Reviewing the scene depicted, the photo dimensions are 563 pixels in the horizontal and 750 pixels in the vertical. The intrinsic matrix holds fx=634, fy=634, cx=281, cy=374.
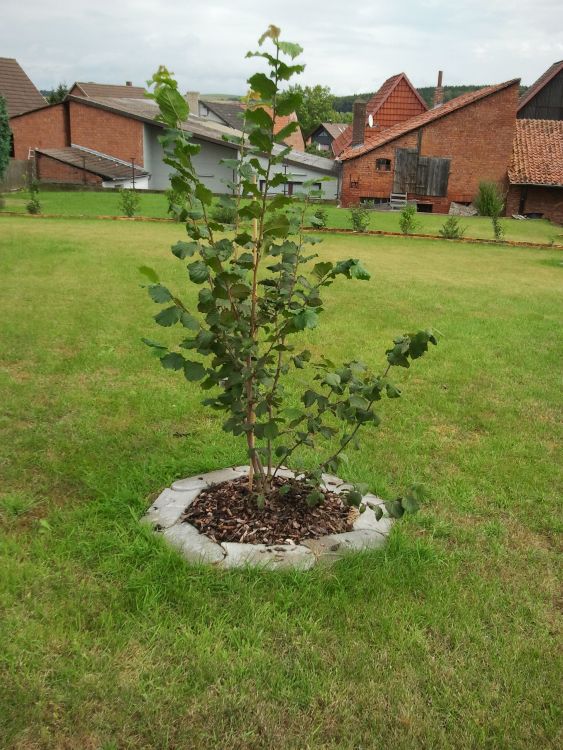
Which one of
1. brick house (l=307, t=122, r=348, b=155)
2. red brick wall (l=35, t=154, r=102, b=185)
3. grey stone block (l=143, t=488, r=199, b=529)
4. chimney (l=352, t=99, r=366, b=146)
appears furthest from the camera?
brick house (l=307, t=122, r=348, b=155)

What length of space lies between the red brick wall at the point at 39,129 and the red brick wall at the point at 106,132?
1.13 m

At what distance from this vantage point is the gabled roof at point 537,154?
29219mm

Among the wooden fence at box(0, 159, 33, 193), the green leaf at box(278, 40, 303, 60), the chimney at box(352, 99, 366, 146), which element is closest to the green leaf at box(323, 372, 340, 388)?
the green leaf at box(278, 40, 303, 60)

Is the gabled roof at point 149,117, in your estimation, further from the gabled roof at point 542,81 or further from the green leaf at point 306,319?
the green leaf at point 306,319

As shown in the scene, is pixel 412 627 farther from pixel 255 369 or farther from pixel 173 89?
pixel 173 89

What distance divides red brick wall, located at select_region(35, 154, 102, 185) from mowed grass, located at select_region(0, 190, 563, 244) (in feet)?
18.6

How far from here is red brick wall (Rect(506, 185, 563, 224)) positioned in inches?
1155

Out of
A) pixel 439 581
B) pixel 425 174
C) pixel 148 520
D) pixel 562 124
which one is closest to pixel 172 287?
pixel 148 520

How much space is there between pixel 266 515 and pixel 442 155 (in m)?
30.8

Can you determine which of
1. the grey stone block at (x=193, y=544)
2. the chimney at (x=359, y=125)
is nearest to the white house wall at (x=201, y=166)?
the chimney at (x=359, y=125)

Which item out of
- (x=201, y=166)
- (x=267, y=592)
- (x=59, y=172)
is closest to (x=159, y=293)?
(x=267, y=592)

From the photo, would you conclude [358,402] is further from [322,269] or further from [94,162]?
[94,162]

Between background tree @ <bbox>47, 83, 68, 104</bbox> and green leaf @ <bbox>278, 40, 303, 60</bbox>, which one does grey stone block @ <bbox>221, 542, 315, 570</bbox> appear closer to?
green leaf @ <bbox>278, 40, 303, 60</bbox>

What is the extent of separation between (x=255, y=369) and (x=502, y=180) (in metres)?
30.9
